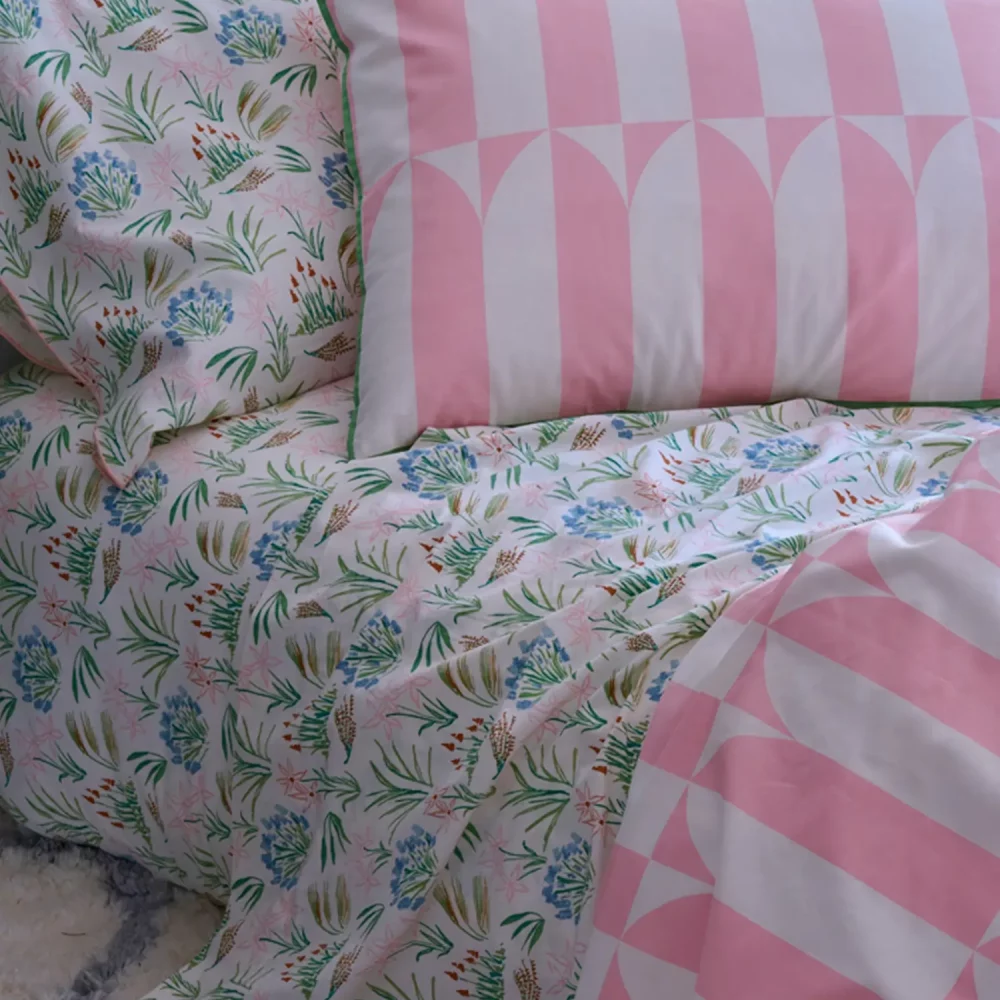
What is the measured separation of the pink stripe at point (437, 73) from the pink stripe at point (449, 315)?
7 centimetres

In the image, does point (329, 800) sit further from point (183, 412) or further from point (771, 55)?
point (771, 55)

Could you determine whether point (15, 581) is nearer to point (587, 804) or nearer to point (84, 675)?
A: point (84, 675)

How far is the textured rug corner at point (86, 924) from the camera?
1133mm

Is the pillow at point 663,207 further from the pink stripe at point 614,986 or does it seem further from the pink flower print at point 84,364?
the pink stripe at point 614,986

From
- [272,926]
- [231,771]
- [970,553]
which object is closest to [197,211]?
[231,771]

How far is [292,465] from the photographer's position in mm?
1119

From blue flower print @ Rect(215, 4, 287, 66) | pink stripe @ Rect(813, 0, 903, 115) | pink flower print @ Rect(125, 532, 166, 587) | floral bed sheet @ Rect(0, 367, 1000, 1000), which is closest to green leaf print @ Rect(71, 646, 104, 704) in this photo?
floral bed sheet @ Rect(0, 367, 1000, 1000)

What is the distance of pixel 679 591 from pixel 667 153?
0.47 metres

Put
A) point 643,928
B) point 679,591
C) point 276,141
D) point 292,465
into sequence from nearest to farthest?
point 643,928 → point 679,591 → point 292,465 → point 276,141

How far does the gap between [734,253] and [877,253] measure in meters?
0.14

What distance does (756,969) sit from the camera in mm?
626

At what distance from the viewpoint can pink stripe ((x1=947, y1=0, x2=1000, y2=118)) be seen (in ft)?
3.95

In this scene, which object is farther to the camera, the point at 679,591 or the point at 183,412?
the point at 183,412

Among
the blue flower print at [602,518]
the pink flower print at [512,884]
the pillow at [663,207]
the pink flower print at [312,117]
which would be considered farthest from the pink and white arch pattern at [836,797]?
the pink flower print at [312,117]
